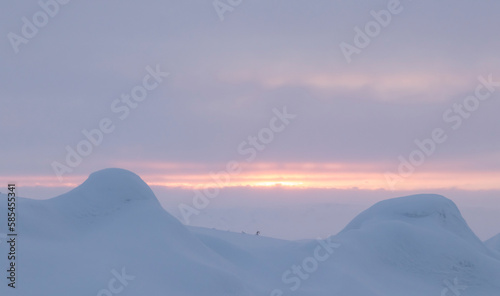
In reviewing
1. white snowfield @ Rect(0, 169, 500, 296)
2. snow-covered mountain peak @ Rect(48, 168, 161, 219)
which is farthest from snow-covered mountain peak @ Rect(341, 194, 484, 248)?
snow-covered mountain peak @ Rect(48, 168, 161, 219)

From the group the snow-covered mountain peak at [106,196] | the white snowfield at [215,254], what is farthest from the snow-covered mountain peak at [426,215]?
the snow-covered mountain peak at [106,196]

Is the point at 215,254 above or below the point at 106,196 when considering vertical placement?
below

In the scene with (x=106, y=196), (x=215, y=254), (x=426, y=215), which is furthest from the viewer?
(x=426, y=215)

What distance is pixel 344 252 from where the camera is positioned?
3419 cm

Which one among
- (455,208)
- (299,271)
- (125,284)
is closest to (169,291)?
(125,284)

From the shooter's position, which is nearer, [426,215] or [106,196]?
[106,196]

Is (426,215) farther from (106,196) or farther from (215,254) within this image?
(106,196)

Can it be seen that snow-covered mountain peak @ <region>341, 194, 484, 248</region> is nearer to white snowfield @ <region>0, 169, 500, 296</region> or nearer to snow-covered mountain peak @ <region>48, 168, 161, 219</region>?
white snowfield @ <region>0, 169, 500, 296</region>

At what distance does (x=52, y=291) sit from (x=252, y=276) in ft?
38.0

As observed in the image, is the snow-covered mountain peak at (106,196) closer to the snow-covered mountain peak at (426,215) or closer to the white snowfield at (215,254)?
the white snowfield at (215,254)

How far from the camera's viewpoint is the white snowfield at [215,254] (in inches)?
934

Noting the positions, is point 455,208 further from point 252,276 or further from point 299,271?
point 252,276

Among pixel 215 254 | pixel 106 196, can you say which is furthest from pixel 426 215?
pixel 106 196

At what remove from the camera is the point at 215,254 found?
30.4 meters
